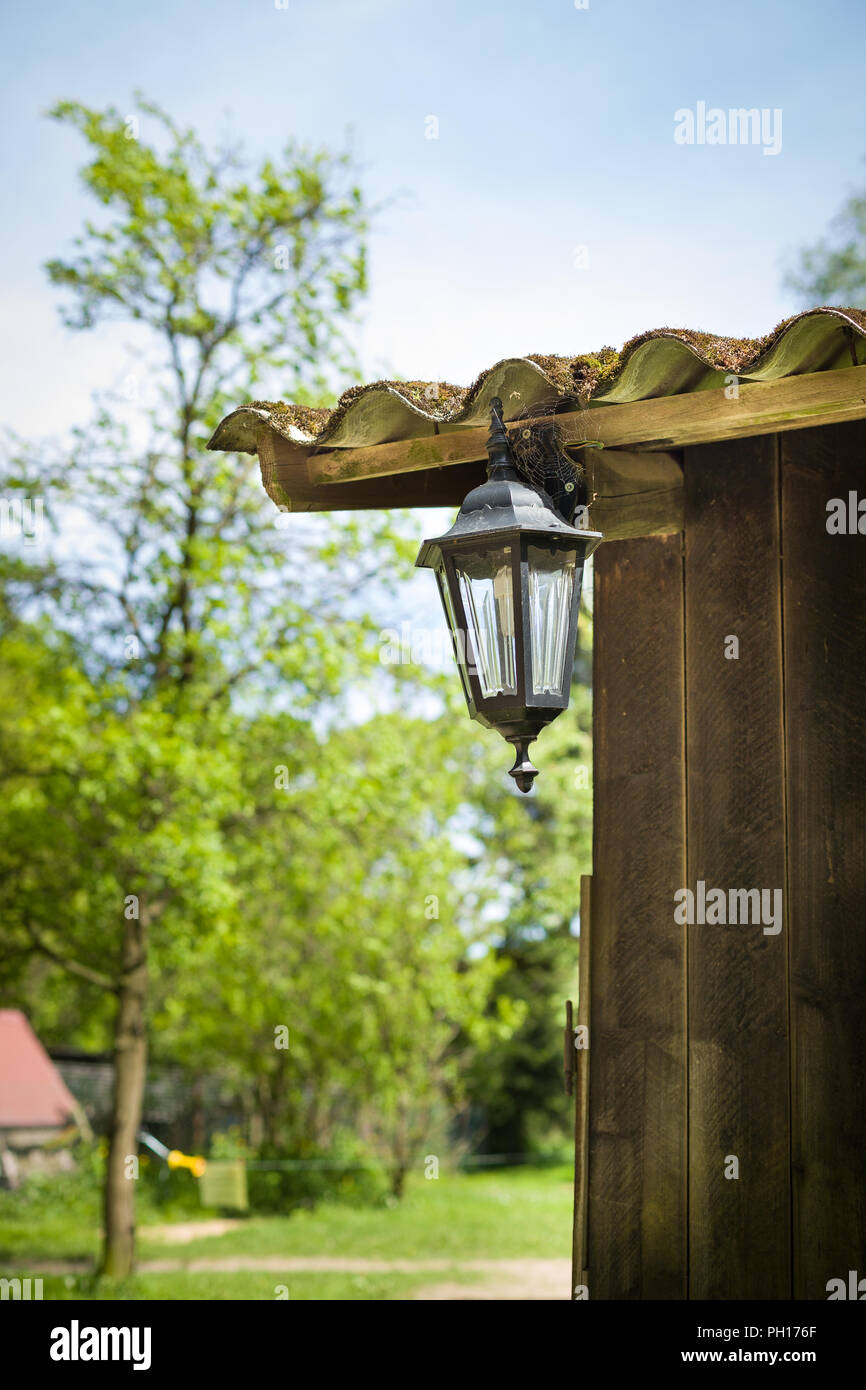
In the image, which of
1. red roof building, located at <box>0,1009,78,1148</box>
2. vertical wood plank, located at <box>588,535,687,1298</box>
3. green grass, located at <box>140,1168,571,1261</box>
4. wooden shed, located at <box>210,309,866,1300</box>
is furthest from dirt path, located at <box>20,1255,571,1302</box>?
wooden shed, located at <box>210,309,866,1300</box>

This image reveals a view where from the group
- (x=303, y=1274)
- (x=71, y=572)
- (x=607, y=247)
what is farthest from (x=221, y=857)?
(x=607, y=247)

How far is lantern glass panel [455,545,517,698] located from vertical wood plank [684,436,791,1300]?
560mm

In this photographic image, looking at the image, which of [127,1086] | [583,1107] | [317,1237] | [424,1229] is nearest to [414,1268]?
[317,1237]

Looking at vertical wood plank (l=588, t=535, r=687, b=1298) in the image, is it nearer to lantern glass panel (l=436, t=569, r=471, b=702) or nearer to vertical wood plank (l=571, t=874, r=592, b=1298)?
vertical wood plank (l=571, t=874, r=592, b=1298)

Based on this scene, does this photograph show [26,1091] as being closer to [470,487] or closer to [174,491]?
[174,491]

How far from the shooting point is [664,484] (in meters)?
2.97

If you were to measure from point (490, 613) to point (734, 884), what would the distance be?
0.85m

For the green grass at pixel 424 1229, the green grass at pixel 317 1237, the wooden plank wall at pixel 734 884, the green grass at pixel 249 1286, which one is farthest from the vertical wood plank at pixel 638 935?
the green grass at pixel 424 1229

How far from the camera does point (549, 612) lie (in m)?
2.63

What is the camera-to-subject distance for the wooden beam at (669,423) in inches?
98.8

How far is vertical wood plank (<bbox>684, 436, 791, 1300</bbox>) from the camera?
2.61 m

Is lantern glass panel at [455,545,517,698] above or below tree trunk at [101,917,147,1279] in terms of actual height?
above

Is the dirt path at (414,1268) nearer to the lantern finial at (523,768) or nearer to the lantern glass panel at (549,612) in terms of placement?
the lantern finial at (523,768)
